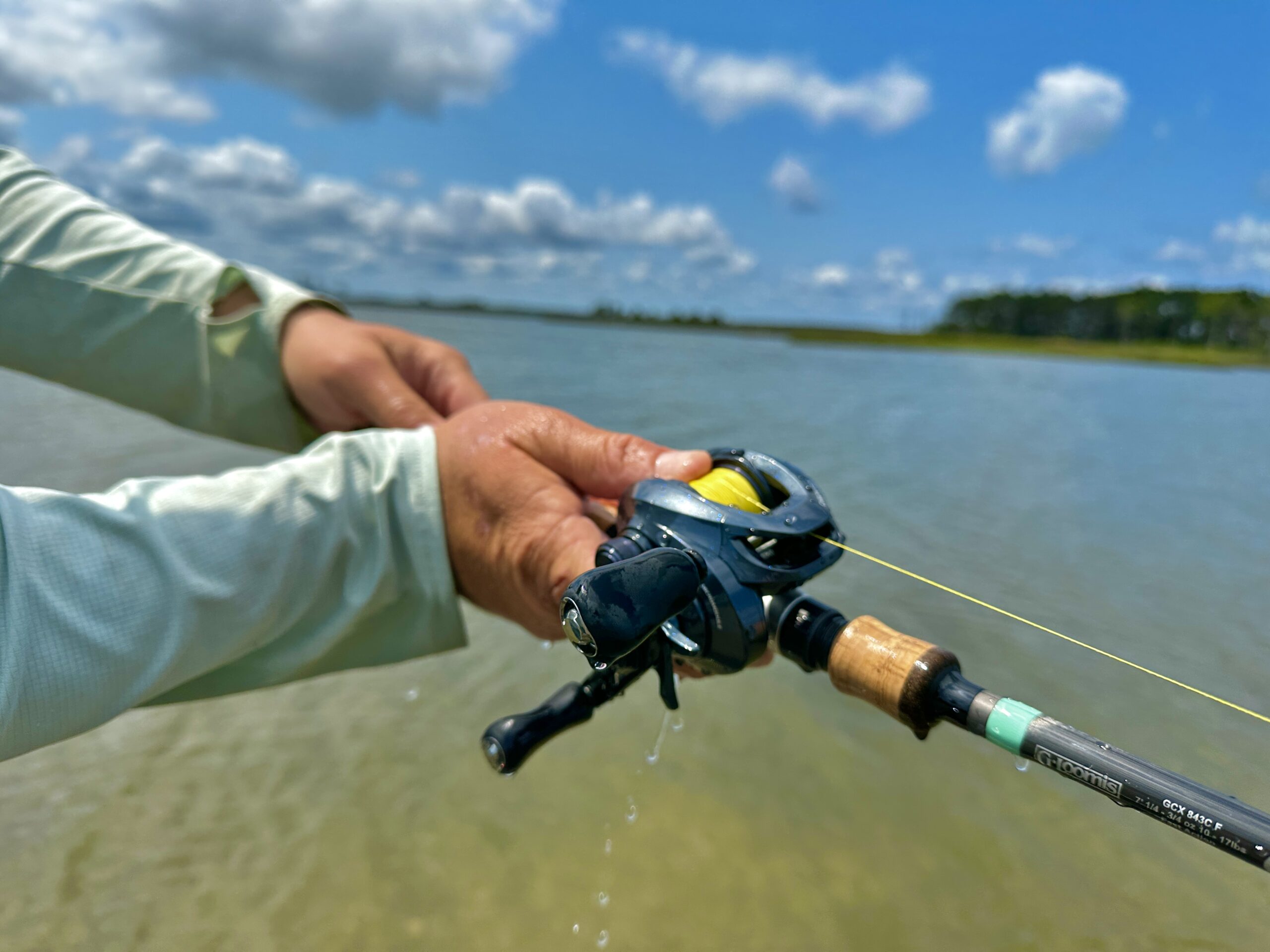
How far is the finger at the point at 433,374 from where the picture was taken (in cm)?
260

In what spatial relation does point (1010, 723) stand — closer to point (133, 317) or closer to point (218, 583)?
point (218, 583)

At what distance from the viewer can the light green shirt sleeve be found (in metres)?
2.22

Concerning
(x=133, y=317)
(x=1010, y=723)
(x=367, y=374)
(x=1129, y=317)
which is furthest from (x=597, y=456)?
(x=1129, y=317)

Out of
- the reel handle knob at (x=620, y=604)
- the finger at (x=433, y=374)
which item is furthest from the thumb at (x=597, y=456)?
the finger at (x=433, y=374)

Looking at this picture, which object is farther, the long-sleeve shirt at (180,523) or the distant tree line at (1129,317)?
the distant tree line at (1129,317)

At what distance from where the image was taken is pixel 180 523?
1.39 meters

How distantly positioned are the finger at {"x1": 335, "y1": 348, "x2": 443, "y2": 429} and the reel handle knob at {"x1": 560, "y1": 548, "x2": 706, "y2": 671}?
149 cm

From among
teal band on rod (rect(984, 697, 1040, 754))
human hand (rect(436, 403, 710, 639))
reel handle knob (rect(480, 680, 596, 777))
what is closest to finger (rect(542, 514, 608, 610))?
human hand (rect(436, 403, 710, 639))

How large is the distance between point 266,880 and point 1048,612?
4.13m

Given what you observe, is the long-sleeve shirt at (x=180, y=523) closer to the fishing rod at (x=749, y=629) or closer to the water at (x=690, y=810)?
the fishing rod at (x=749, y=629)

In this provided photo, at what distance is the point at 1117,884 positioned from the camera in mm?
2383

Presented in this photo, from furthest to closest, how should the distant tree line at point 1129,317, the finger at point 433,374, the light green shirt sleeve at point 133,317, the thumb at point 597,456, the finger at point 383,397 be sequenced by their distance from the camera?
the distant tree line at point 1129,317 → the finger at point 433,374 → the finger at point 383,397 → the light green shirt sleeve at point 133,317 → the thumb at point 597,456

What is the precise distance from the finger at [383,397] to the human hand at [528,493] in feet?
1.92

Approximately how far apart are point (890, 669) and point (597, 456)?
78 centimetres
